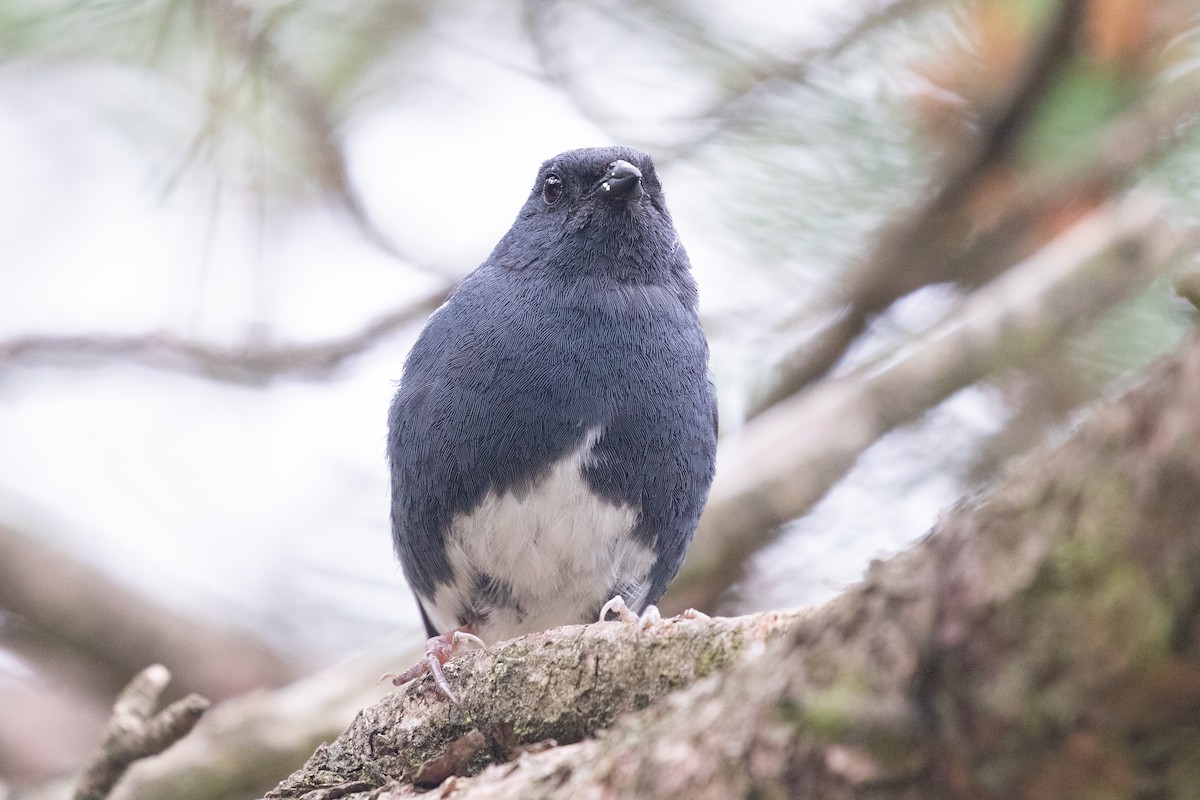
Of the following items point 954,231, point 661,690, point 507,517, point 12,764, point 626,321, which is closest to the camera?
point 661,690

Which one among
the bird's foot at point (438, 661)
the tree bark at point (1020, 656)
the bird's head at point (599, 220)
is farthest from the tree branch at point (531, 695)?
the bird's head at point (599, 220)

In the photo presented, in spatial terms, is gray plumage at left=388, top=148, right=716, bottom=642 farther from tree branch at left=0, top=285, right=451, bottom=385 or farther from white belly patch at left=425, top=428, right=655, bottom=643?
tree branch at left=0, top=285, right=451, bottom=385

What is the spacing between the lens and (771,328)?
4.82 metres

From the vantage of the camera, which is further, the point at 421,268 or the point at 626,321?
the point at 421,268

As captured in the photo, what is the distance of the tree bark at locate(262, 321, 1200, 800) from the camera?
87 cm

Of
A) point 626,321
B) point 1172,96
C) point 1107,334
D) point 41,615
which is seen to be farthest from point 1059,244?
point 41,615

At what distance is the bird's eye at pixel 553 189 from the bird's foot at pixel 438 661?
1564mm

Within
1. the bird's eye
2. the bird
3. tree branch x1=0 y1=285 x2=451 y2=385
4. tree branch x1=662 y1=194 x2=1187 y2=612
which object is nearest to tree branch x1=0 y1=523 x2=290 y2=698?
tree branch x1=0 y1=285 x2=451 y2=385

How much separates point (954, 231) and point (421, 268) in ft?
7.63

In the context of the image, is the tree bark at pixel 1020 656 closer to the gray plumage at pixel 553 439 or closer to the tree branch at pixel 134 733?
the gray plumage at pixel 553 439

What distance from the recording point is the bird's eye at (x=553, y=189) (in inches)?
161

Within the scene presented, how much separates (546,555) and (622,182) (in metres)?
1.26

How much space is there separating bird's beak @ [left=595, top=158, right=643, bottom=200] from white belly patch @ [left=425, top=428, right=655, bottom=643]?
919 millimetres

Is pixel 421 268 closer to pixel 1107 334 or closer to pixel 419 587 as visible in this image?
pixel 419 587
